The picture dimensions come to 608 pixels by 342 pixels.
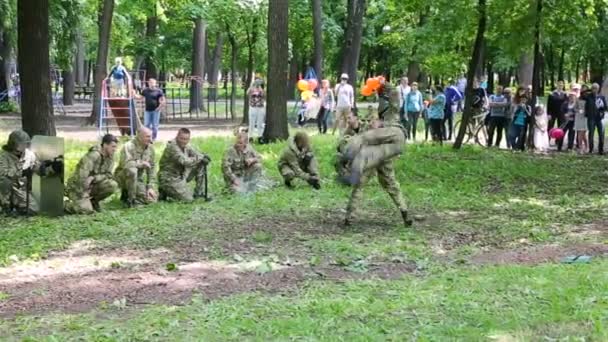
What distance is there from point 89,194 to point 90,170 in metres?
0.31

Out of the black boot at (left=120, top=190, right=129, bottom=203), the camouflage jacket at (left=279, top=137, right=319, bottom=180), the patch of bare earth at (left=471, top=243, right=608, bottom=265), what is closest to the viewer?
the patch of bare earth at (left=471, top=243, right=608, bottom=265)

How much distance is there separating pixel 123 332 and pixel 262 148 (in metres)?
10.4

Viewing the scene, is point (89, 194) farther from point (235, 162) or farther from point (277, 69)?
point (277, 69)

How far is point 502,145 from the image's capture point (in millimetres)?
19641

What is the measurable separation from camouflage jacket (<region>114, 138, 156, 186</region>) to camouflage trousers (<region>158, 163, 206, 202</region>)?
0.70ft

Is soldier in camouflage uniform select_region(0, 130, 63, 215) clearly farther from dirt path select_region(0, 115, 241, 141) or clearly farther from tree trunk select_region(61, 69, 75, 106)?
tree trunk select_region(61, 69, 75, 106)

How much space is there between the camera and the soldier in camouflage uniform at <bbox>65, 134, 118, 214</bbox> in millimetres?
Result: 10133

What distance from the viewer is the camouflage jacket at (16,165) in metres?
9.77

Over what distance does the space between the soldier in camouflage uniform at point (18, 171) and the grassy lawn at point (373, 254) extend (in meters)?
0.36

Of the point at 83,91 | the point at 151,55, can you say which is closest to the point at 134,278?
the point at 151,55

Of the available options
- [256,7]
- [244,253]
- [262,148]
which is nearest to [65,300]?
[244,253]

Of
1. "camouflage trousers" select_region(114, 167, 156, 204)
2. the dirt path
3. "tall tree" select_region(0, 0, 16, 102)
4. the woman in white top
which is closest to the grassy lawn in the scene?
"camouflage trousers" select_region(114, 167, 156, 204)

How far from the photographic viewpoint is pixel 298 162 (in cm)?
1206

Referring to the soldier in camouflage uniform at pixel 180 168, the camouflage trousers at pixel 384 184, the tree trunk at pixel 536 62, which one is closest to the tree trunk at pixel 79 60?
the tree trunk at pixel 536 62
